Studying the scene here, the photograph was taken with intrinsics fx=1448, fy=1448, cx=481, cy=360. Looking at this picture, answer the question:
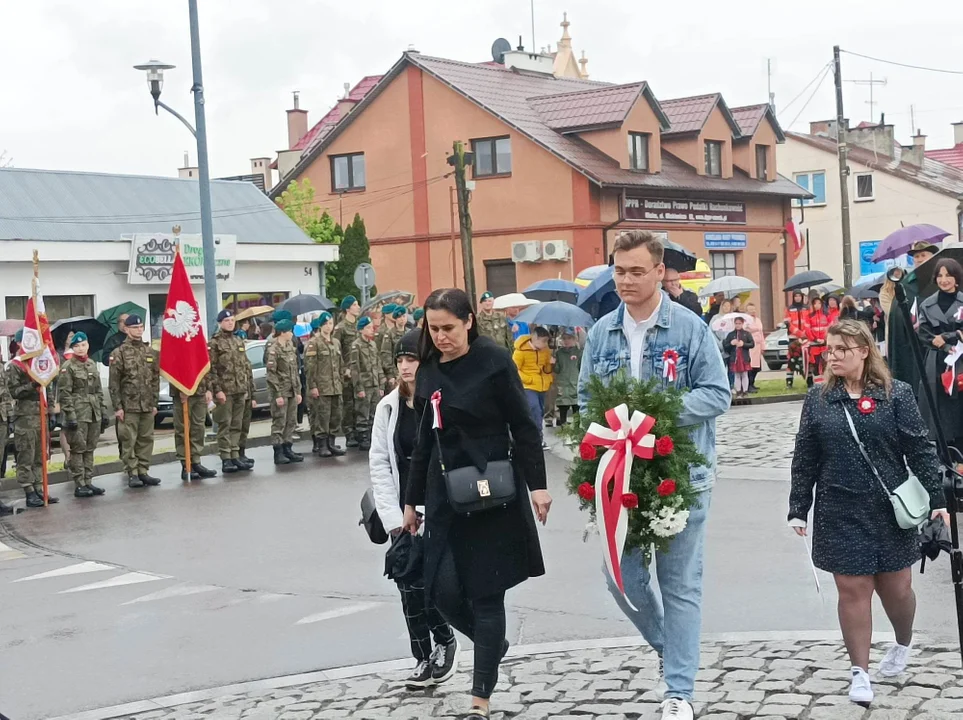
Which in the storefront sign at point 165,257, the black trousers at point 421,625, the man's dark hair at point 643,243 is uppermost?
the storefront sign at point 165,257

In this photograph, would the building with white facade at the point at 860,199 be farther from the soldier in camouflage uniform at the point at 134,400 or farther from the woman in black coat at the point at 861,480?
the woman in black coat at the point at 861,480

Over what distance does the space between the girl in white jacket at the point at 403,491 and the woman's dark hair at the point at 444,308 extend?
38cm

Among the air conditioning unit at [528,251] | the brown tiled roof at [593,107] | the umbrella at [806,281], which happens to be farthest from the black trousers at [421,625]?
the brown tiled roof at [593,107]

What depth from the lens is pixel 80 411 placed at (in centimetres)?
1584

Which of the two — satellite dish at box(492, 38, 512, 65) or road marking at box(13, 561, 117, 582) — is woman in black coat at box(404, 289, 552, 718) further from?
satellite dish at box(492, 38, 512, 65)

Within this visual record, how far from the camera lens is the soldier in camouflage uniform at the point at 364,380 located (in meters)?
19.7

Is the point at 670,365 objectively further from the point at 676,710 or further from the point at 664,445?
the point at 676,710

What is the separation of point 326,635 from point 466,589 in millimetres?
2319

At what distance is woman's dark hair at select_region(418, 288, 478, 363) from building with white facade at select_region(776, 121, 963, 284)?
5177 centimetres

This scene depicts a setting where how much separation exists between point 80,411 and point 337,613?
7.95 m

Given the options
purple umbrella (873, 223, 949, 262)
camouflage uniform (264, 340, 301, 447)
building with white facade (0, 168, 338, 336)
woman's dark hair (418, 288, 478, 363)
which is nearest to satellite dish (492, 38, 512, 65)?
building with white facade (0, 168, 338, 336)

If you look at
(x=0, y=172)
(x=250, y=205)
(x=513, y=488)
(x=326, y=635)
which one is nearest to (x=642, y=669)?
(x=513, y=488)

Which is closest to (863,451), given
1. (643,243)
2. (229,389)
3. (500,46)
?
(643,243)

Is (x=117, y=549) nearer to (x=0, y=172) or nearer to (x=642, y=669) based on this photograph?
(x=642, y=669)
